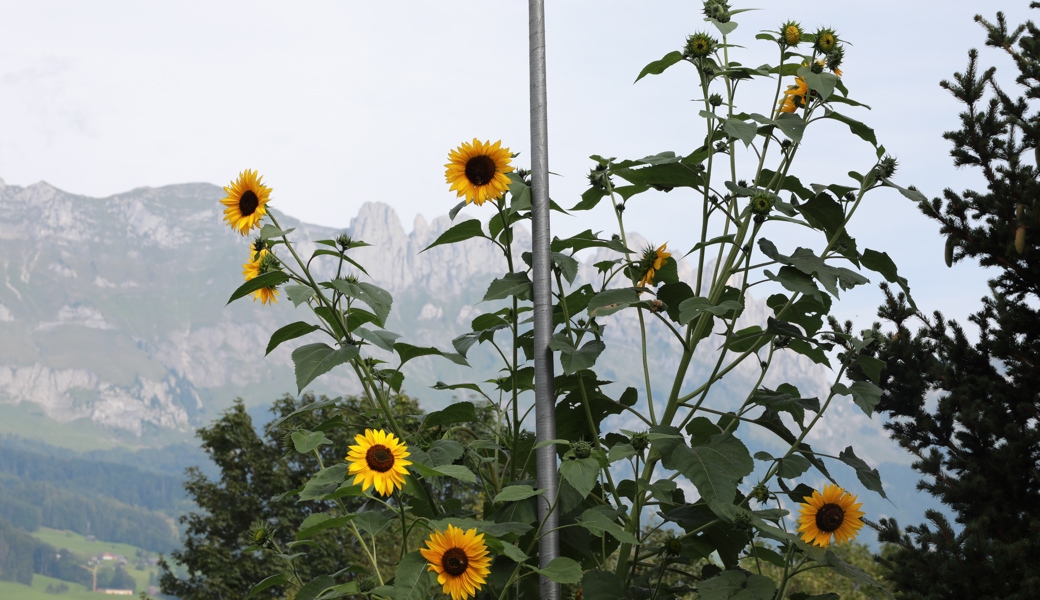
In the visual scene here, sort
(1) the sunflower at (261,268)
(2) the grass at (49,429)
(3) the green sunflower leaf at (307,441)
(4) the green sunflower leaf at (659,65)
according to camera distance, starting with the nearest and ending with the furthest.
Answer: (3) the green sunflower leaf at (307,441) < (1) the sunflower at (261,268) < (4) the green sunflower leaf at (659,65) < (2) the grass at (49,429)

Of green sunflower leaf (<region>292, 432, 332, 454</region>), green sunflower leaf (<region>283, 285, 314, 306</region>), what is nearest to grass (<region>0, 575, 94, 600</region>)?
green sunflower leaf (<region>292, 432, 332, 454</region>)

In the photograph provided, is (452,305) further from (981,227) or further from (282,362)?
(981,227)

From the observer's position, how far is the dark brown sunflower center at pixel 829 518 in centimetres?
149

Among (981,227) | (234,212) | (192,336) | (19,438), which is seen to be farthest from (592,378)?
(192,336)

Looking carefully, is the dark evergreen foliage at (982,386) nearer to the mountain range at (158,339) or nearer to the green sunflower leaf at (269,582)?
the green sunflower leaf at (269,582)

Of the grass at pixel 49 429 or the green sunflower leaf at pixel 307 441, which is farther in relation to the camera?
the grass at pixel 49 429

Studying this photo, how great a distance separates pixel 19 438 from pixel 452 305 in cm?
8586

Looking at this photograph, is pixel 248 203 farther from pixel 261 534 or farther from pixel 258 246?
pixel 261 534

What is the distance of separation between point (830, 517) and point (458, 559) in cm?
66

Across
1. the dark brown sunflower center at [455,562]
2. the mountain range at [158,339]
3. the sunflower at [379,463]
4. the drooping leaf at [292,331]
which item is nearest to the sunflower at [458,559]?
the dark brown sunflower center at [455,562]

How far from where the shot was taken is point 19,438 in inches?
6142

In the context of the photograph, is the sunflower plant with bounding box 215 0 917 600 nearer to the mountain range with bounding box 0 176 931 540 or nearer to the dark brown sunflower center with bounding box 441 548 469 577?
Result: the dark brown sunflower center with bounding box 441 548 469 577

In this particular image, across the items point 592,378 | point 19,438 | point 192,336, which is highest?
point 192,336

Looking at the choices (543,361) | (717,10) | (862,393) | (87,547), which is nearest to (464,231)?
(543,361)
